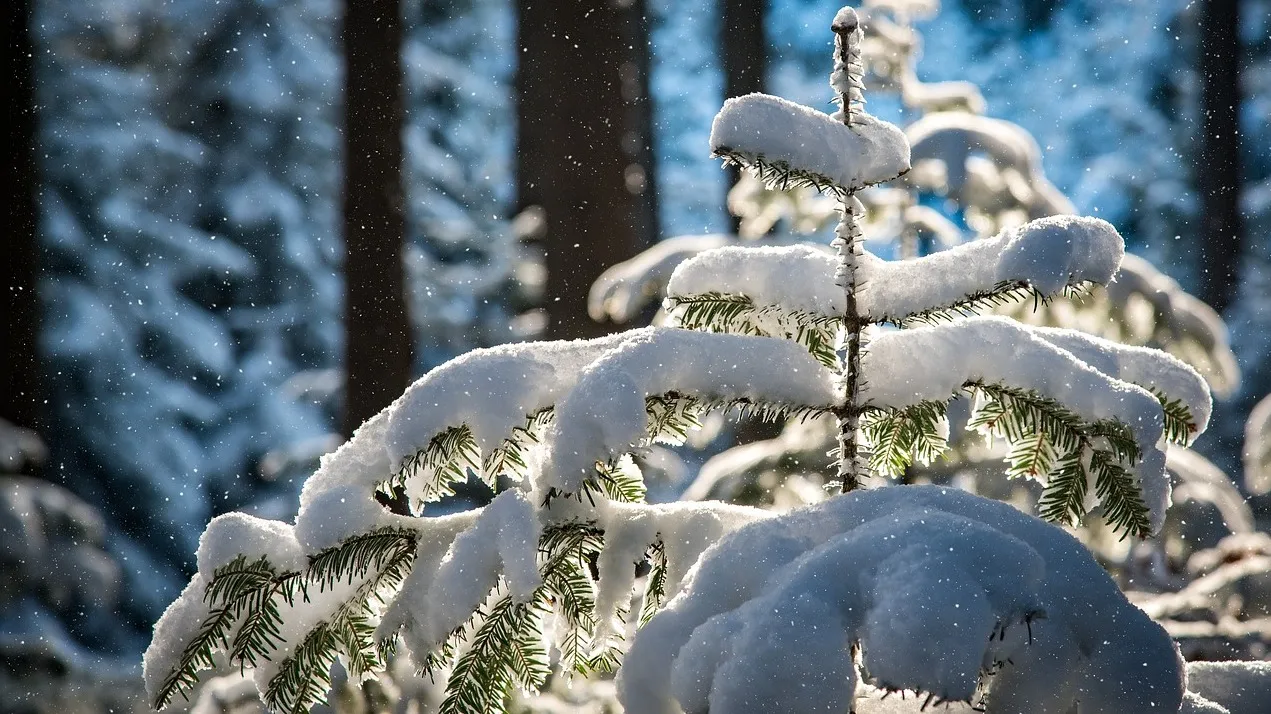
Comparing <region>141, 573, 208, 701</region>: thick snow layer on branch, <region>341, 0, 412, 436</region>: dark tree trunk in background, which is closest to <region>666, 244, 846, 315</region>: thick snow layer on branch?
<region>141, 573, 208, 701</region>: thick snow layer on branch

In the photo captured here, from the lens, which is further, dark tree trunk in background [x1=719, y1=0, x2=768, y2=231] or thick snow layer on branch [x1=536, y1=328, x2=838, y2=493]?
dark tree trunk in background [x1=719, y1=0, x2=768, y2=231]

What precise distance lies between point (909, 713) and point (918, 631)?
0.63 m

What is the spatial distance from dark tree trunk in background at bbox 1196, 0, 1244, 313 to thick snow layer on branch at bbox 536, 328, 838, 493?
11016 millimetres

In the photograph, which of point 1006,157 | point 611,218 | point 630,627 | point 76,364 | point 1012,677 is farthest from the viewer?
point 76,364

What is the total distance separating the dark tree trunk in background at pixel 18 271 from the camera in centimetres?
688

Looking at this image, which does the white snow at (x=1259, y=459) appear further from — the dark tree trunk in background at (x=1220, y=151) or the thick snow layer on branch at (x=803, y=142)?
the dark tree trunk in background at (x=1220, y=151)

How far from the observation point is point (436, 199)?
12125 mm

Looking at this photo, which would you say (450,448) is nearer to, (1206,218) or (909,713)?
(909,713)

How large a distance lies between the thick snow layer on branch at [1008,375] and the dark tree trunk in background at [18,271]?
286 inches

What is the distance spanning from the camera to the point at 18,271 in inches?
276

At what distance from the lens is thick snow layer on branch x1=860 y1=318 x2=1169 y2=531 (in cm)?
123

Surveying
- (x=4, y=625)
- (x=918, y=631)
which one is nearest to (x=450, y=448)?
(x=918, y=631)

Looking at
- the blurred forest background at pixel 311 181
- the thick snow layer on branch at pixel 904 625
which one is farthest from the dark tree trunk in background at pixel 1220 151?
the thick snow layer on branch at pixel 904 625

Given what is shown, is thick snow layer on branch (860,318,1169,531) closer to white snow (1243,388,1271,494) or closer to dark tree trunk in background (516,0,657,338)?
white snow (1243,388,1271,494)
